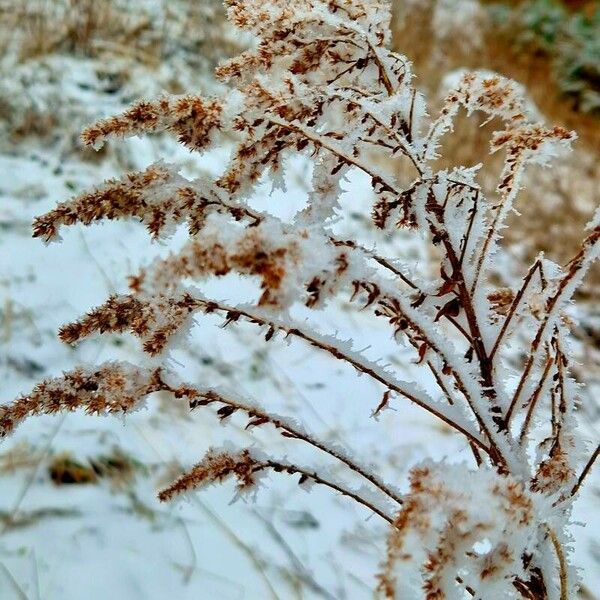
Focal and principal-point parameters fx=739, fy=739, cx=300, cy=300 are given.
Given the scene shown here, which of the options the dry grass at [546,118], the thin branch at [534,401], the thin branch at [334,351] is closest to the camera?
the thin branch at [334,351]

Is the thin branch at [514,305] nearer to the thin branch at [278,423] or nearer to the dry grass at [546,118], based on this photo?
the thin branch at [278,423]

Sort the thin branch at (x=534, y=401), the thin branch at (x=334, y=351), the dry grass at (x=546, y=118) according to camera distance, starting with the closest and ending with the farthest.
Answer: the thin branch at (x=334, y=351) < the thin branch at (x=534, y=401) < the dry grass at (x=546, y=118)

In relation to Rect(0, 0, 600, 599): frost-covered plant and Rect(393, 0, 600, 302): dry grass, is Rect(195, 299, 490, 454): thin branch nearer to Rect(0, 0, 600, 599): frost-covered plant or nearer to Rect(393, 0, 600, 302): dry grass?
Rect(0, 0, 600, 599): frost-covered plant

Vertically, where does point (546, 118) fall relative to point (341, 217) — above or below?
above

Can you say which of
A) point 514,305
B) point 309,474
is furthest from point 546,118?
point 309,474

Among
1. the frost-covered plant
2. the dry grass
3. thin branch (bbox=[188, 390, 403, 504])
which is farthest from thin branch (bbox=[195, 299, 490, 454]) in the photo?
the dry grass

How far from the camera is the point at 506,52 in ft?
23.8

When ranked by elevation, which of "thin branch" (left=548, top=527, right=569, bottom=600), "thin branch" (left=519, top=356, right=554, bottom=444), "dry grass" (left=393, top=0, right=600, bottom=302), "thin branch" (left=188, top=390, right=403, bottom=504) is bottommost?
"thin branch" (left=548, top=527, right=569, bottom=600)

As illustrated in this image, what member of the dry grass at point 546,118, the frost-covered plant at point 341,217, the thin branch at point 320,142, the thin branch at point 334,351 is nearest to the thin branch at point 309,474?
the frost-covered plant at point 341,217

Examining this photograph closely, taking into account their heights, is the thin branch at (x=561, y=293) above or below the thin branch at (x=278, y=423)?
above

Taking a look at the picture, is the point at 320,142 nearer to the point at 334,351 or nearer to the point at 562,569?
the point at 334,351

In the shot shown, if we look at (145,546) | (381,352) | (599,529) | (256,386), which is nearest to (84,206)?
(145,546)

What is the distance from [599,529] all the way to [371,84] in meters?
1.40

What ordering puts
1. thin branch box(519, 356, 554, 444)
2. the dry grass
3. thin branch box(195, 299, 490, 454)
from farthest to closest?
1. the dry grass
2. thin branch box(519, 356, 554, 444)
3. thin branch box(195, 299, 490, 454)
